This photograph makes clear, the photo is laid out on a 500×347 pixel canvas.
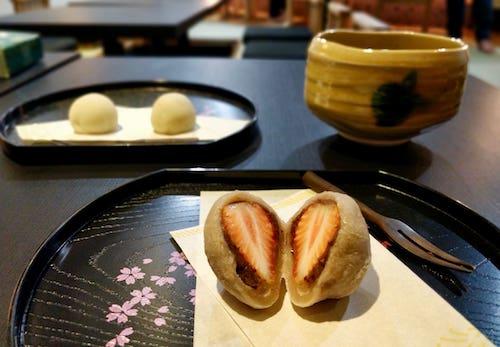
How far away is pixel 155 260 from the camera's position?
438mm

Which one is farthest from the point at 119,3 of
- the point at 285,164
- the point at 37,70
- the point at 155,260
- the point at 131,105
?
the point at 155,260

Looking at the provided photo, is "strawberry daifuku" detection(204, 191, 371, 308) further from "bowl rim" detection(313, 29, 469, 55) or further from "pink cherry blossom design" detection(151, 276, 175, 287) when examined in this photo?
"bowl rim" detection(313, 29, 469, 55)

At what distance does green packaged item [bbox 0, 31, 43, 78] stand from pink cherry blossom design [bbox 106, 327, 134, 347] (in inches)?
35.1

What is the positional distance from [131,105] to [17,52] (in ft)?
Answer: 1.38

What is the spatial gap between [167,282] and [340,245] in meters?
0.16

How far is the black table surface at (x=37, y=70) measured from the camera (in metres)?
0.97

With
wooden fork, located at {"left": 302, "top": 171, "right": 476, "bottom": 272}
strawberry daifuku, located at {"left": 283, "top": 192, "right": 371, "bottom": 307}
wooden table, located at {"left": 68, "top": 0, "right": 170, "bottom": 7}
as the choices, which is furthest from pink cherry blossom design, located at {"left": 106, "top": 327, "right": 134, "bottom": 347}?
wooden table, located at {"left": 68, "top": 0, "right": 170, "bottom": 7}

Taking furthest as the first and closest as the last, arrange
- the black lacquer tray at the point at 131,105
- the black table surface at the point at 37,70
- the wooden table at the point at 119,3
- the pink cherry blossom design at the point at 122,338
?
A: the wooden table at the point at 119,3 < the black table surface at the point at 37,70 < the black lacquer tray at the point at 131,105 < the pink cherry blossom design at the point at 122,338

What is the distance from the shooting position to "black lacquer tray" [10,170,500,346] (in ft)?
1.17

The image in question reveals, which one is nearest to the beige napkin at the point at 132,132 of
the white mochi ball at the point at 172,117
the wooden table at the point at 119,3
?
the white mochi ball at the point at 172,117

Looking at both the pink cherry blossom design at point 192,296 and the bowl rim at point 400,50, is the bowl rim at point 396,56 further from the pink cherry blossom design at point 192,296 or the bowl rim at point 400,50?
the pink cherry blossom design at point 192,296

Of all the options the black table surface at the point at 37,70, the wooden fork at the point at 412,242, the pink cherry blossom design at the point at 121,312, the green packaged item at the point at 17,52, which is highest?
the green packaged item at the point at 17,52

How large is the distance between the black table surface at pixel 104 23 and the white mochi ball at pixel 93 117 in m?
1.32

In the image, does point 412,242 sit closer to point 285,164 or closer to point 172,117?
point 285,164
